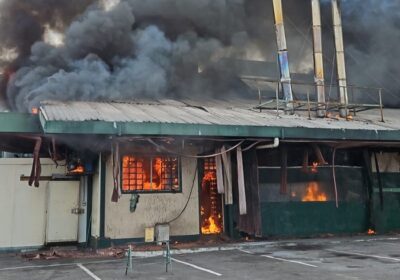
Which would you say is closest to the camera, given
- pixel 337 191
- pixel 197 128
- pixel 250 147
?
pixel 197 128

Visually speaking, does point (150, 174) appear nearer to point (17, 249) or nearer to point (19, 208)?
point (19, 208)

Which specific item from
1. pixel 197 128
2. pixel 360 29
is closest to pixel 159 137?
pixel 197 128

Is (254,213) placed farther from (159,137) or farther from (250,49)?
(250,49)

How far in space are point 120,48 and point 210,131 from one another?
693 cm

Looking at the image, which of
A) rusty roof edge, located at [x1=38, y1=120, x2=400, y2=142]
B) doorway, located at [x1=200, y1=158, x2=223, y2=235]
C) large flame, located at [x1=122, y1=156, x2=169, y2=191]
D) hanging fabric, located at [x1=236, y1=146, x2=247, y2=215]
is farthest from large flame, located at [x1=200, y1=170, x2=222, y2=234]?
rusty roof edge, located at [x1=38, y1=120, x2=400, y2=142]

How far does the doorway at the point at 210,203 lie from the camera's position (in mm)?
12430

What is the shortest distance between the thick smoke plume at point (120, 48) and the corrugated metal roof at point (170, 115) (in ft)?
3.25

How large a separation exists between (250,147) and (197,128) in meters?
1.95

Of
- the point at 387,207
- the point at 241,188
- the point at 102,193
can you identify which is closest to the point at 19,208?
the point at 102,193

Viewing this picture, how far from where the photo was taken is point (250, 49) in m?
20.9

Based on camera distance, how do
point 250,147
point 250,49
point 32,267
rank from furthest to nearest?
point 250,49 < point 250,147 < point 32,267

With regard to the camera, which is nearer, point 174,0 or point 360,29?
point 174,0

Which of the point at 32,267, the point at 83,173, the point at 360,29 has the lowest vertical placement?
the point at 32,267

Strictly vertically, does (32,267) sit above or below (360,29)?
below
